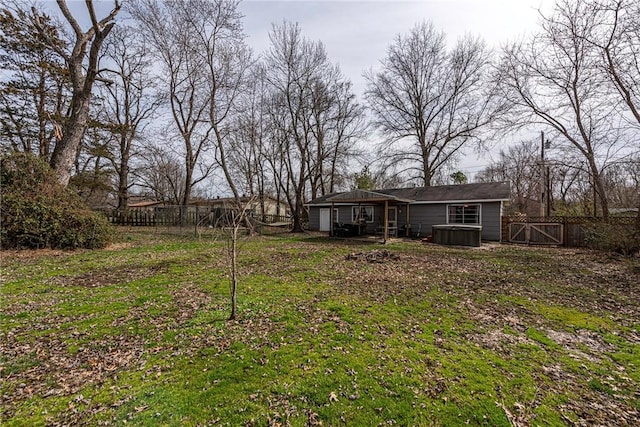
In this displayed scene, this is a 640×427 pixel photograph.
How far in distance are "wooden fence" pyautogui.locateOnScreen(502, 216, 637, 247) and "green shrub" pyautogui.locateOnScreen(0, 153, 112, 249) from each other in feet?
62.7

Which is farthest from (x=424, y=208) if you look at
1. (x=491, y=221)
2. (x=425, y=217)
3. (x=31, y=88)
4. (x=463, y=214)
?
(x=31, y=88)

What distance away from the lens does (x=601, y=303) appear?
5.27 metres

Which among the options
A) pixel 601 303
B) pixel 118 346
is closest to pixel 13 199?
pixel 118 346

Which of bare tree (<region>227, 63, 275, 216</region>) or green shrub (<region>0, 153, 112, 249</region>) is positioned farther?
bare tree (<region>227, 63, 275, 216</region>)

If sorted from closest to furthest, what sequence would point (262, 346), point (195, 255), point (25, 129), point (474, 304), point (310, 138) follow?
point (262, 346)
point (474, 304)
point (195, 255)
point (25, 129)
point (310, 138)

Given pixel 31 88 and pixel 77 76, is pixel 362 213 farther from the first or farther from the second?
pixel 31 88

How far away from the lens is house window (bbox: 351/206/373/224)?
744 inches

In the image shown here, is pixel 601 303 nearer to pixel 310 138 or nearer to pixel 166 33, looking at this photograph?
pixel 310 138

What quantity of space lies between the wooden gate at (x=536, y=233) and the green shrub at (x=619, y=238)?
236cm

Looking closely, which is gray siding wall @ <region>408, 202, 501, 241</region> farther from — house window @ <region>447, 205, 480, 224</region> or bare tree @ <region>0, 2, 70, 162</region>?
bare tree @ <region>0, 2, 70, 162</region>

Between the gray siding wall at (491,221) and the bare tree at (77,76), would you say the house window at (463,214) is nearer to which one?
the gray siding wall at (491,221)

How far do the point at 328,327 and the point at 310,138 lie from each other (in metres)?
19.6

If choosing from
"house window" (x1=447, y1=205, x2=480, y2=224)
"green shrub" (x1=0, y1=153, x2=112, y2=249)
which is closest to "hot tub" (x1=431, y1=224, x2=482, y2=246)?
"house window" (x1=447, y1=205, x2=480, y2=224)

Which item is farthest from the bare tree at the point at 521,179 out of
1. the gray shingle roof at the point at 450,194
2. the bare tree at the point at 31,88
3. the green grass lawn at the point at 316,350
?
the bare tree at the point at 31,88
